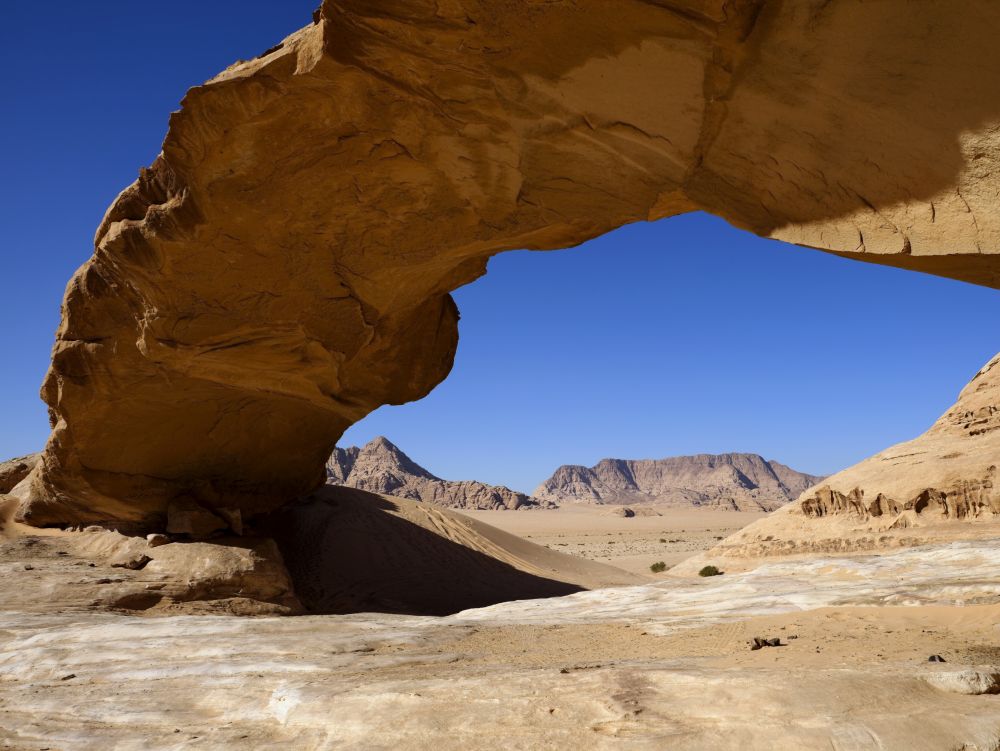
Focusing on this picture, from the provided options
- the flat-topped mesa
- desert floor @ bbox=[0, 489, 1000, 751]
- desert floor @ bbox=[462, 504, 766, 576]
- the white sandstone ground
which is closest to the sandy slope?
the flat-topped mesa

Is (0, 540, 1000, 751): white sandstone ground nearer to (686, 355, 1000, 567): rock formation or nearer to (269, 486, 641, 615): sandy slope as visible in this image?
(686, 355, 1000, 567): rock formation

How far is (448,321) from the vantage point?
11.3m

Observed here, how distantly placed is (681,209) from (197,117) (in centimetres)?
494

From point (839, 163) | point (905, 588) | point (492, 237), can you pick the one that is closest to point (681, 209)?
point (492, 237)

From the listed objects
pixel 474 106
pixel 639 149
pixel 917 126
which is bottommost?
pixel 917 126

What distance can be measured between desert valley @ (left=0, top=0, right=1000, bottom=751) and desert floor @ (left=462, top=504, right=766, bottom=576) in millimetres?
13927

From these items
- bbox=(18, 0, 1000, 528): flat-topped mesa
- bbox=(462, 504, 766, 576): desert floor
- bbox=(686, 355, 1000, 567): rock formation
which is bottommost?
bbox=(462, 504, 766, 576): desert floor

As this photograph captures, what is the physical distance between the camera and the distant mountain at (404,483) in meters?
74.8

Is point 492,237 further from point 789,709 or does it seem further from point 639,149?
point 789,709

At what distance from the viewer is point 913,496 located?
10.0 m

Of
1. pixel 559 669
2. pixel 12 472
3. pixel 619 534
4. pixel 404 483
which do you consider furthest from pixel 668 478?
pixel 559 669

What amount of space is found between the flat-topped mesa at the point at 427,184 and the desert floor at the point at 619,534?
1504cm

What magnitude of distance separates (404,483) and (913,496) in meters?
71.2

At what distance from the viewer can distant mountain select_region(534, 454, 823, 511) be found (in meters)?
143
